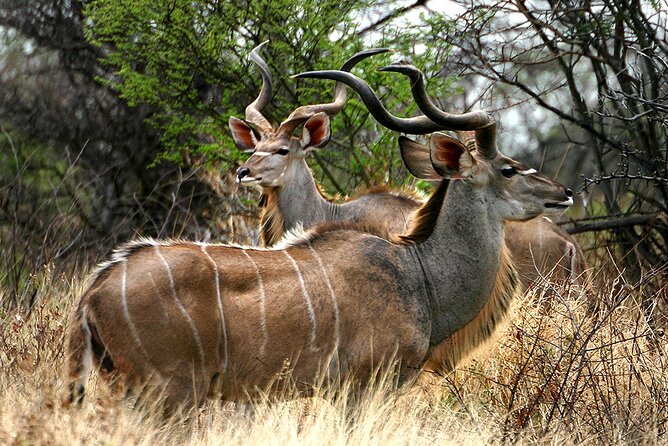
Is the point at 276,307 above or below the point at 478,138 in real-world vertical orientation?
below

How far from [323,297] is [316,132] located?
241cm

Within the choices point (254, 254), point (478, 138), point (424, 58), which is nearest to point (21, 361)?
point (254, 254)

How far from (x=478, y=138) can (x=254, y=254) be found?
117 centimetres

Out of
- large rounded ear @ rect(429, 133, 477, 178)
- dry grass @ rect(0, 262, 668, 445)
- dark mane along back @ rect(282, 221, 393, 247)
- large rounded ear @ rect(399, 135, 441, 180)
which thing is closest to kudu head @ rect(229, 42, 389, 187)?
large rounded ear @ rect(399, 135, 441, 180)

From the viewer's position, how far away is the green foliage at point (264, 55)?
7.01 m

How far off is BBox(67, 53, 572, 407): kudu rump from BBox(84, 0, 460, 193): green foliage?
254cm

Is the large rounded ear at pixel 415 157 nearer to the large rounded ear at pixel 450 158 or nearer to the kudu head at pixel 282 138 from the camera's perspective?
the large rounded ear at pixel 450 158

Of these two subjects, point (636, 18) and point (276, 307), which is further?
point (636, 18)

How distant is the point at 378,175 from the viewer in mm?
6891

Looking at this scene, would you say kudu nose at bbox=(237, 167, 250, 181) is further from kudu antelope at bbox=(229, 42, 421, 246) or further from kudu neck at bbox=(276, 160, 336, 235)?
kudu neck at bbox=(276, 160, 336, 235)

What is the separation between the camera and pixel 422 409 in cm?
427

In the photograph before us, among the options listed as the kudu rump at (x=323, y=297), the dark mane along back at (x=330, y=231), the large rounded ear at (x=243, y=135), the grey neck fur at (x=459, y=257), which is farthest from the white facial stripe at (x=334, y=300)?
the large rounded ear at (x=243, y=135)

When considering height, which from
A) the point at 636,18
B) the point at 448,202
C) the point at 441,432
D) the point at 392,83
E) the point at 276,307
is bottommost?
the point at 441,432

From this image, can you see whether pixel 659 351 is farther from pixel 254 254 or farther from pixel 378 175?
pixel 378 175
